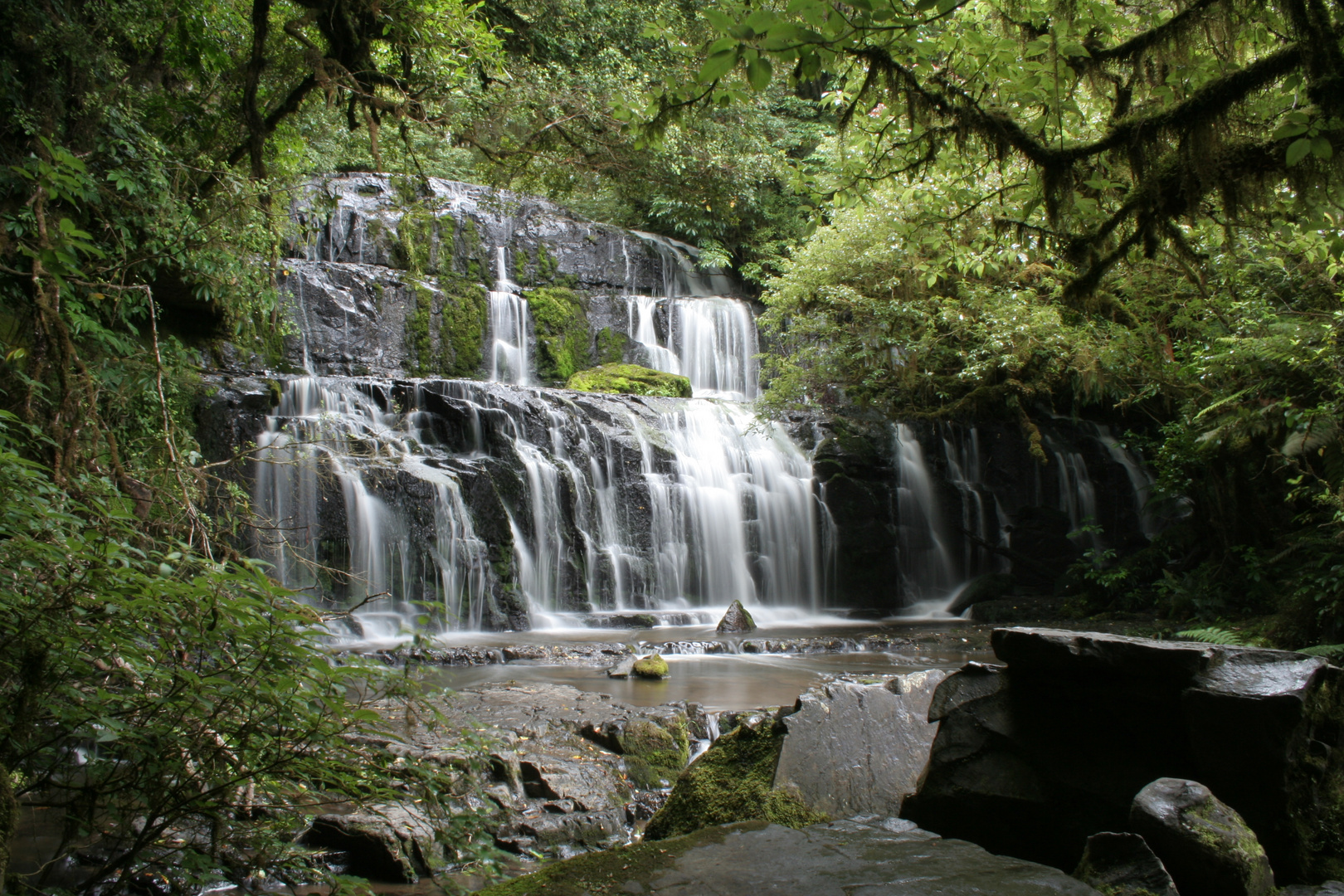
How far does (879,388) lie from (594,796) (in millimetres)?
12217

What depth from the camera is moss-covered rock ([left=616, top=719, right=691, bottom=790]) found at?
493cm

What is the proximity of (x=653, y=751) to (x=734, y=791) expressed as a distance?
1657 millimetres

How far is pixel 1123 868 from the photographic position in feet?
8.28

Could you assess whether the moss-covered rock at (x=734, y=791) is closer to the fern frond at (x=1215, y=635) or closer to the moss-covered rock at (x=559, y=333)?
the fern frond at (x=1215, y=635)

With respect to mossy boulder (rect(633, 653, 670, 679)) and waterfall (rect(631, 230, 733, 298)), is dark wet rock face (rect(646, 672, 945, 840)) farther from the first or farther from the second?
waterfall (rect(631, 230, 733, 298))

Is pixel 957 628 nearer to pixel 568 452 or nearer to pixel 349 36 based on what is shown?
pixel 568 452

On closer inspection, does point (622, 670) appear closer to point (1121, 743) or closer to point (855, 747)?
point (855, 747)

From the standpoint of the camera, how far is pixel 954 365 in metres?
15.4

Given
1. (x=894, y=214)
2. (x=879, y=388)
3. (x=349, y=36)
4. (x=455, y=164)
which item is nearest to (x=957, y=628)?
(x=879, y=388)

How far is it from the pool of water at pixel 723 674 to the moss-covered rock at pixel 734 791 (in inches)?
95.5

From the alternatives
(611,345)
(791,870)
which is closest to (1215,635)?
(791,870)

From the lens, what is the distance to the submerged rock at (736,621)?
1153 cm

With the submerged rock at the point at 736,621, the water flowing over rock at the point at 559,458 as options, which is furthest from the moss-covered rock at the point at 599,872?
the submerged rock at the point at 736,621

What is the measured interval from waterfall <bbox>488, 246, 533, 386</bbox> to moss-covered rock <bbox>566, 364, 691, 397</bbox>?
1.33 meters
